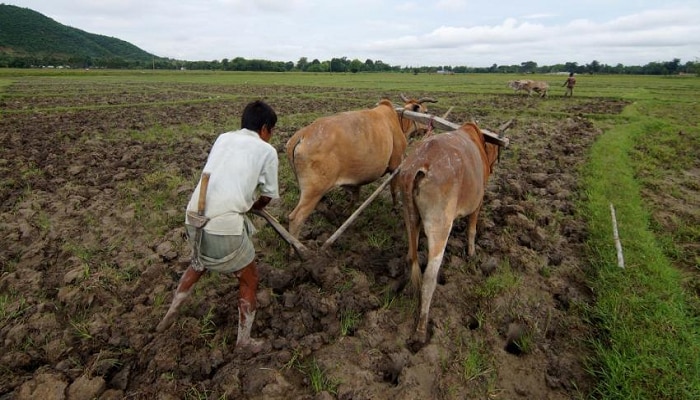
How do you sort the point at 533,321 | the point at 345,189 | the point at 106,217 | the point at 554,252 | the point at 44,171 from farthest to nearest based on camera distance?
the point at 44,171 → the point at 345,189 → the point at 106,217 → the point at 554,252 → the point at 533,321

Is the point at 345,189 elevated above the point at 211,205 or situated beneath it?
situated beneath

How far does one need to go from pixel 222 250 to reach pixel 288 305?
39.8 inches

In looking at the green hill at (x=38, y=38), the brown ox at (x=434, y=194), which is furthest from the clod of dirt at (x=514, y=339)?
the green hill at (x=38, y=38)

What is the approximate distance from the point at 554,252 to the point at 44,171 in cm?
917

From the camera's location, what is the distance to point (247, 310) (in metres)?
3.26

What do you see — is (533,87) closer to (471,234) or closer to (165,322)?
(471,234)

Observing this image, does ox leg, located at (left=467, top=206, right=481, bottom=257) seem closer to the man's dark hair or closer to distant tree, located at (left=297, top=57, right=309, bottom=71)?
the man's dark hair

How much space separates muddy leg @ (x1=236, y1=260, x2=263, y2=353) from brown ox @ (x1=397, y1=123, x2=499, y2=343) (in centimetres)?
145

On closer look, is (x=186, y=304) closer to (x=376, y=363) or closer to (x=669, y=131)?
(x=376, y=363)

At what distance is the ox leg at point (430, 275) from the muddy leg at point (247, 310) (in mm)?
1417

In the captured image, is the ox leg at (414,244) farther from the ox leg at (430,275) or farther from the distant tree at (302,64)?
the distant tree at (302,64)

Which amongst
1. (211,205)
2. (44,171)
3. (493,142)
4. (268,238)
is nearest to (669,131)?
(493,142)

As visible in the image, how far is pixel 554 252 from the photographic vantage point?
4.89m

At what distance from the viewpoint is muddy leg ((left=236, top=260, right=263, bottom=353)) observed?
3242mm
